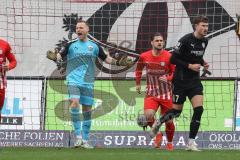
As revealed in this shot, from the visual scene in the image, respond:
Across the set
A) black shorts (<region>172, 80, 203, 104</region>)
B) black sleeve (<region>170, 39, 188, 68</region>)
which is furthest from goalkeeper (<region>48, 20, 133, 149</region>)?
black sleeve (<region>170, 39, 188, 68</region>)

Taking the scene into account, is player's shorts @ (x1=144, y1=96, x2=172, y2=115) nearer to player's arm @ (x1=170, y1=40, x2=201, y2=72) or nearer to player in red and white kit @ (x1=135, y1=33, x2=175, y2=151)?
player in red and white kit @ (x1=135, y1=33, x2=175, y2=151)

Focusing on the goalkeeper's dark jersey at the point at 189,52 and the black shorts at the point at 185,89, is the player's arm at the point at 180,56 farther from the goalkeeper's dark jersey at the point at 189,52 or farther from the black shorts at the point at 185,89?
the black shorts at the point at 185,89

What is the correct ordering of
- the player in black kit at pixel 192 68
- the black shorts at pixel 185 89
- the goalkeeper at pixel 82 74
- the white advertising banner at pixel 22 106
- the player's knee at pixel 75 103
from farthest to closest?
the white advertising banner at pixel 22 106, the goalkeeper at pixel 82 74, the player's knee at pixel 75 103, the black shorts at pixel 185 89, the player in black kit at pixel 192 68

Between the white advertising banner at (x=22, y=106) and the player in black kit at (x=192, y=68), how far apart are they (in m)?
5.84

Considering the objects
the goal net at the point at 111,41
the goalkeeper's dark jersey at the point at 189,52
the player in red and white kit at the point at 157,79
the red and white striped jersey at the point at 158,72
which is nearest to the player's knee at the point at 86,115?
the player in red and white kit at the point at 157,79

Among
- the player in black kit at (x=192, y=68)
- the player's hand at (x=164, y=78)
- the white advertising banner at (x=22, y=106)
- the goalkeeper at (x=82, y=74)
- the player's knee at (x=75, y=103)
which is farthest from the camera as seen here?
the white advertising banner at (x=22, y=106)

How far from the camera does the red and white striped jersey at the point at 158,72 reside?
1542cm

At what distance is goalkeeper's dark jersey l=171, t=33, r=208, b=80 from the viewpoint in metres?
13.3

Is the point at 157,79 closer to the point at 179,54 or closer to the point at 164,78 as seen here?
the point at 164,78

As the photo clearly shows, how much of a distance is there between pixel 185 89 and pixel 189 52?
646 millimetres

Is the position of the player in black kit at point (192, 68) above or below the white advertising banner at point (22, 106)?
above

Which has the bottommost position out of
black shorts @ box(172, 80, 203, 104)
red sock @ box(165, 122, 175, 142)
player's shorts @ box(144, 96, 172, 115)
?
red sock @ box(165, 122, 175, 142)

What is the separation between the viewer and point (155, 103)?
1539cm

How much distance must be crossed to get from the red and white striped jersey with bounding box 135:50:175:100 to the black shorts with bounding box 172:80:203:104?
5.53ft
